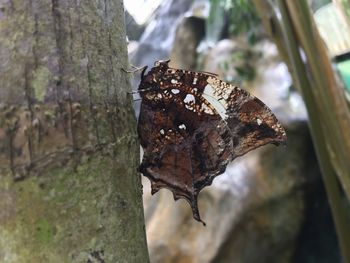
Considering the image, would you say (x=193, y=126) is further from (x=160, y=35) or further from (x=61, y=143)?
(x=160, y=35)

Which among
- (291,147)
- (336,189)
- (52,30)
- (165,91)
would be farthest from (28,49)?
(291,147)

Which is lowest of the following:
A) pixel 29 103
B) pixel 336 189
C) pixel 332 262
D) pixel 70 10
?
pixel 332 262

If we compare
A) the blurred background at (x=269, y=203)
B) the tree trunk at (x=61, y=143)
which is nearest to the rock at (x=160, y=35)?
the blurred background at (x=269, y=203)

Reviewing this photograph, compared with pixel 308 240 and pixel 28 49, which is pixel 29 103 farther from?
pixel 308 240

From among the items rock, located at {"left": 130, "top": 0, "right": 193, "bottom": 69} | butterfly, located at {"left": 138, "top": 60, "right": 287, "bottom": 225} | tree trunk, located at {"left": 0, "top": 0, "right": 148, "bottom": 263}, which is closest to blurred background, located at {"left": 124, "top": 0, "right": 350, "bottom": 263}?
rock, located at {"left": 130, "top": 0, "right": 193, "bottom": 69}

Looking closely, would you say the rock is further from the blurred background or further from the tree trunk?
the tree trunk

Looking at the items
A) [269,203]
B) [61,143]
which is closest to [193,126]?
[61,143]
